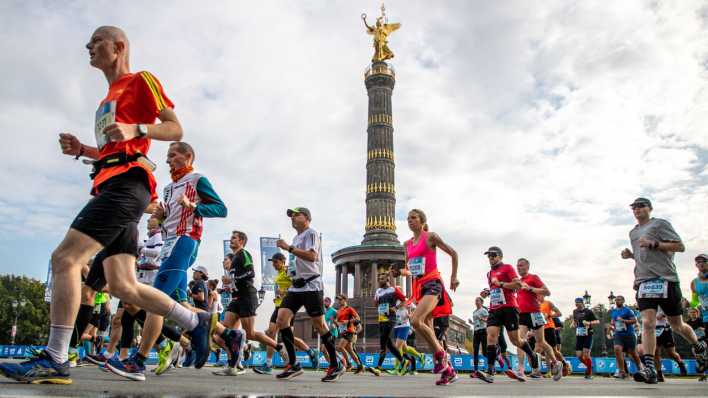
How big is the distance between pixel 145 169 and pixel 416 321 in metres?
4.18

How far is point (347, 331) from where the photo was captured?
41.2 feet

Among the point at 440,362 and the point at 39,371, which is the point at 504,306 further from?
the point at 39,371

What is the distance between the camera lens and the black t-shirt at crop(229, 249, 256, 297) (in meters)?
8.09

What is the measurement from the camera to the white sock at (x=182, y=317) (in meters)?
3.75

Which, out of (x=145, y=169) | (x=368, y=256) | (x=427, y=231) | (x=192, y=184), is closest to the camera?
(x=145, y=169)

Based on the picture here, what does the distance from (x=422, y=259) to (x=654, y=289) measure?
9.54ft

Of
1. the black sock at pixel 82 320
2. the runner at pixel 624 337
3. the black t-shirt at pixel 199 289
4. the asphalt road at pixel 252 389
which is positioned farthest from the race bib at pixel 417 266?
the runner at pixel 624 337

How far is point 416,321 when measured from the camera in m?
6.75

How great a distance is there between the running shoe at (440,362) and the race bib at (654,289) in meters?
2.70

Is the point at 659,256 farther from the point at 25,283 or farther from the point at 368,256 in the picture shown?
the point at 25,283

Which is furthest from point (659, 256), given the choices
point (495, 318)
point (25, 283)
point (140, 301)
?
point (25, 283)

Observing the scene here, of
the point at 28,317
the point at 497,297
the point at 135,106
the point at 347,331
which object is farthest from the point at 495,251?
the point at 28,317

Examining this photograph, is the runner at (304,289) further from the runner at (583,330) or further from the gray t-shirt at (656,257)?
the runner at (583,330)

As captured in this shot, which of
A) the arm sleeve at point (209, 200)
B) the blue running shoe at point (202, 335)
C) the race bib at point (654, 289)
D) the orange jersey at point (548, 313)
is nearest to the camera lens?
the blue running shoe at point (202, 335)
